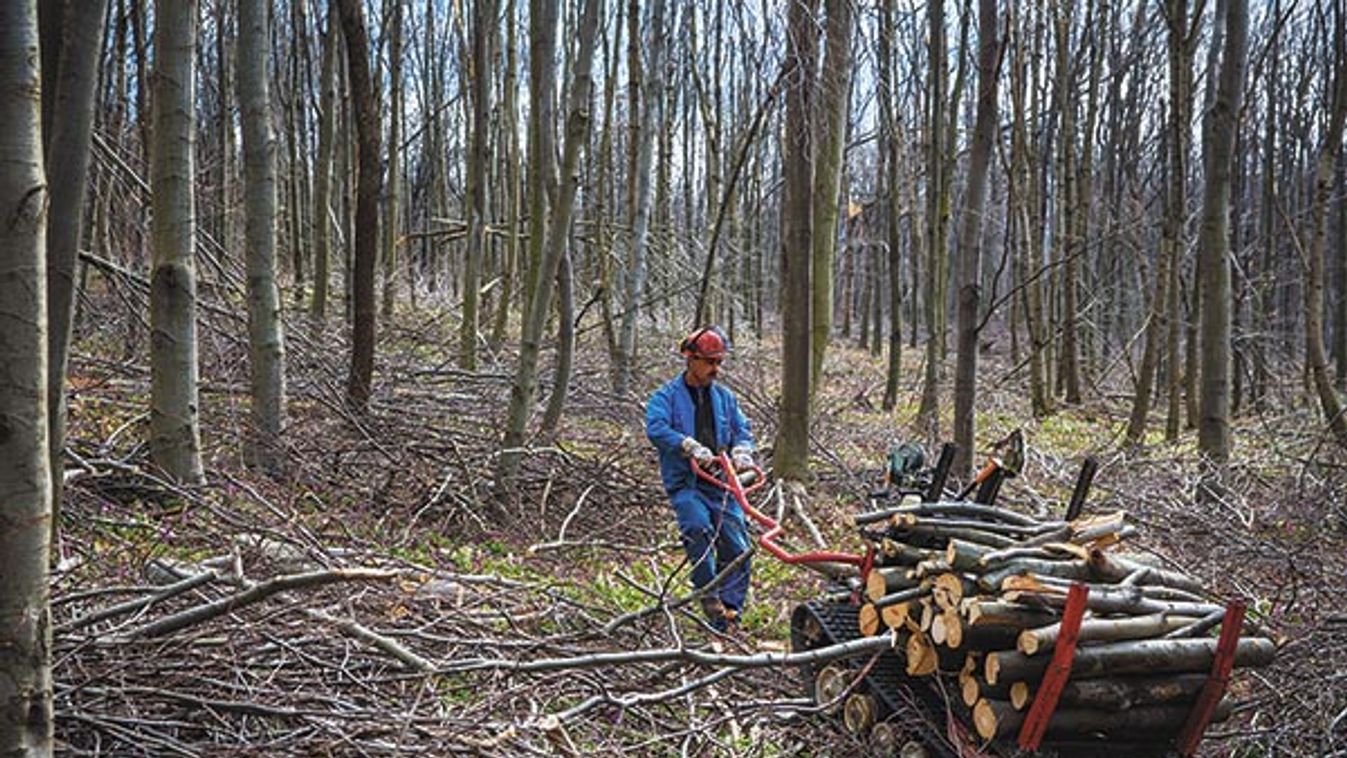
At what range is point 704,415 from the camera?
604 centimetres

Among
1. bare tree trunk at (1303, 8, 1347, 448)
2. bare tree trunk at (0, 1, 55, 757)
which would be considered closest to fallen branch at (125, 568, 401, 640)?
bare tree trunk at (0, 1, 55, 757)

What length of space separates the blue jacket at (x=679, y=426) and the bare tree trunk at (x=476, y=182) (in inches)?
236

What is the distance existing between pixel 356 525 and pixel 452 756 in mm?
3798

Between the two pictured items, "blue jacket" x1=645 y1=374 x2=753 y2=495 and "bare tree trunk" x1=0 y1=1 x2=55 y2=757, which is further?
"blue jacket" x1=645 y1=374 x2=753 y2=495

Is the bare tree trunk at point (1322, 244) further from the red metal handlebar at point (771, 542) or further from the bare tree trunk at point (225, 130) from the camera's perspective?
the bare tree trunk at point (225, 130)

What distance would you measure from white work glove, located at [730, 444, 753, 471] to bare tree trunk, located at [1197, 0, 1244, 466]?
4983 millimetres

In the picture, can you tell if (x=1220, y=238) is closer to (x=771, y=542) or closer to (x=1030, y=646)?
(x=771, y=542)

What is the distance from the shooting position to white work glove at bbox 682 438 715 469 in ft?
17.7

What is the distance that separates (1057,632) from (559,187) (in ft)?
16.0

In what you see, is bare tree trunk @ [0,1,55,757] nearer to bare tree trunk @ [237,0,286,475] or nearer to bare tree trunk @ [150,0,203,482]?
bare tree trunk @ [150,0,203,482]

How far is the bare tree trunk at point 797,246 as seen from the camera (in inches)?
303

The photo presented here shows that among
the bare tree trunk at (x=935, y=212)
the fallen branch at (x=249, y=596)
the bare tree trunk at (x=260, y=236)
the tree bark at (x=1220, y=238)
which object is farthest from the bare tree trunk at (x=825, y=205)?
the fallen branch at (x=249, y=596)

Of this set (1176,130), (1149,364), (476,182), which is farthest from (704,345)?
(1149,364)

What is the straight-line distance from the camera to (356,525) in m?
6.59
